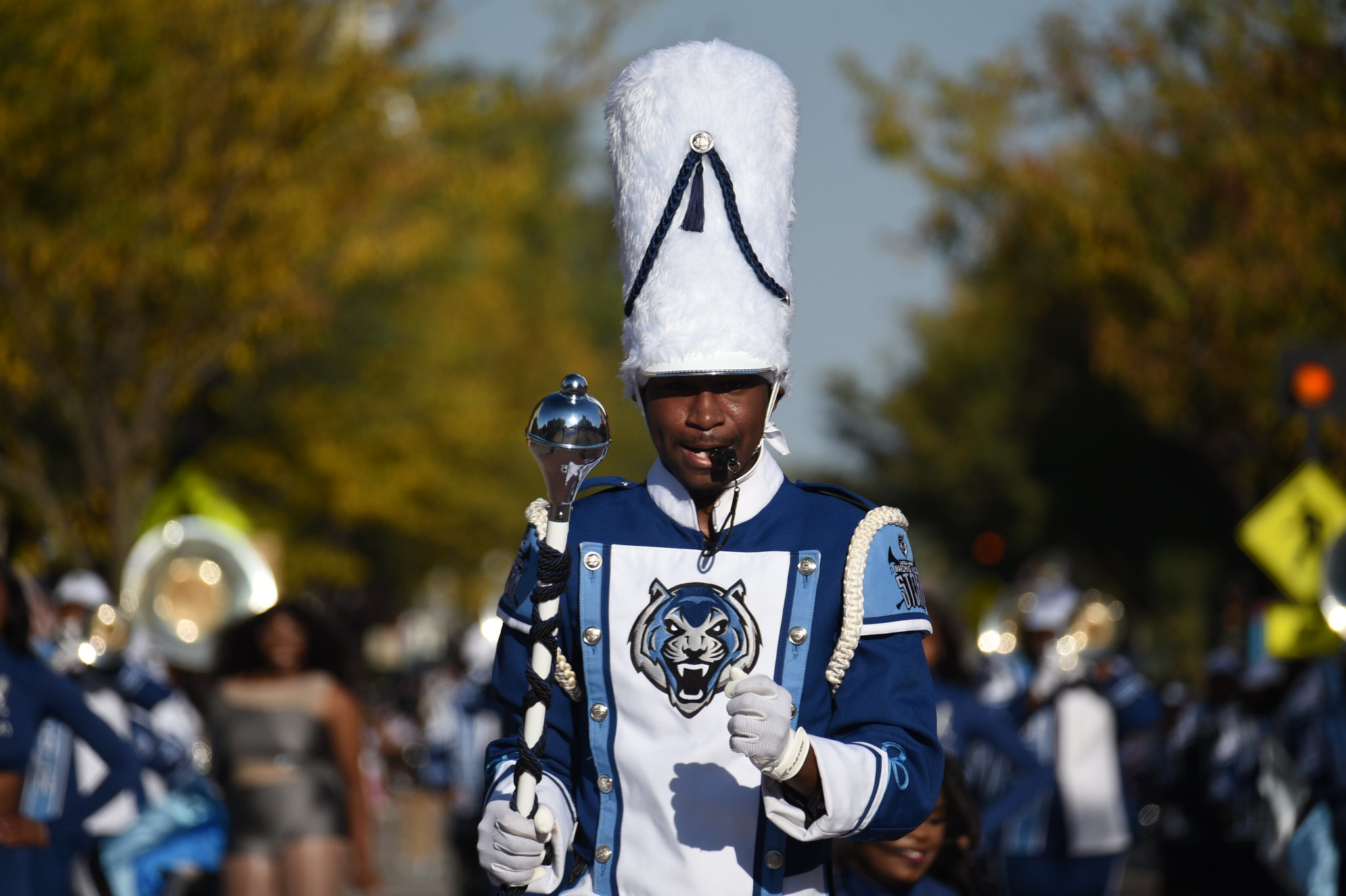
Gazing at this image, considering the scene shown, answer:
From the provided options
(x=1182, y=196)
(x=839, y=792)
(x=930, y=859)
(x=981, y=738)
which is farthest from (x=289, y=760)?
(x=1182, y=196)

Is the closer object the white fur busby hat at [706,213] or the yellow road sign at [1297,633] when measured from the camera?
the white fur busby hat at [706,213]

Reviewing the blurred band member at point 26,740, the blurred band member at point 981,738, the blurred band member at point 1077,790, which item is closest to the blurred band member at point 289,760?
the blurred band member at point 26,740

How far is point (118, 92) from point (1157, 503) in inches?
994

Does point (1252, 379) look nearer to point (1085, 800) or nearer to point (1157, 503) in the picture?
point (1085, 800)

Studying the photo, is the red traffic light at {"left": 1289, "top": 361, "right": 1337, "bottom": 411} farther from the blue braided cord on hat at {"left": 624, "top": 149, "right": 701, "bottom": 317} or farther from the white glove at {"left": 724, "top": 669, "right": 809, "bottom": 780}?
the white glove at {"left": 724, "top": 669, "right": 809, "bottom": 780}

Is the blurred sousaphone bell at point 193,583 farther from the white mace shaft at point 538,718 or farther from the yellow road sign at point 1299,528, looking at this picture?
the white mace shaft at point 538,718

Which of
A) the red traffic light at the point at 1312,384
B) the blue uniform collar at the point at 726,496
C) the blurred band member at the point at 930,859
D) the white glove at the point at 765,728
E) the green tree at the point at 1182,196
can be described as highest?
the green tree at the point at 1182,196

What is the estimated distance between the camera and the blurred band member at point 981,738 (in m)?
8.95

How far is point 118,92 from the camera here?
13977 mm

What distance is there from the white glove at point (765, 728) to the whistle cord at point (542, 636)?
0.34 metres

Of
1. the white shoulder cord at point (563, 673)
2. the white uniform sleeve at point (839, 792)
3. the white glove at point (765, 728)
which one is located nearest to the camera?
the white glove at point (765, 728)

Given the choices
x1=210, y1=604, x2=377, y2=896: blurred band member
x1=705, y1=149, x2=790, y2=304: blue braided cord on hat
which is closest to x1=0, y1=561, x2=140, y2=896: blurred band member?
x1=210, y1=604, x2=377, y2=896: blurred band member

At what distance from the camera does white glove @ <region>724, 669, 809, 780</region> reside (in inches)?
131

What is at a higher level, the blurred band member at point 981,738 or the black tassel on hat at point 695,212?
the black tassel on hat at point 695,212
